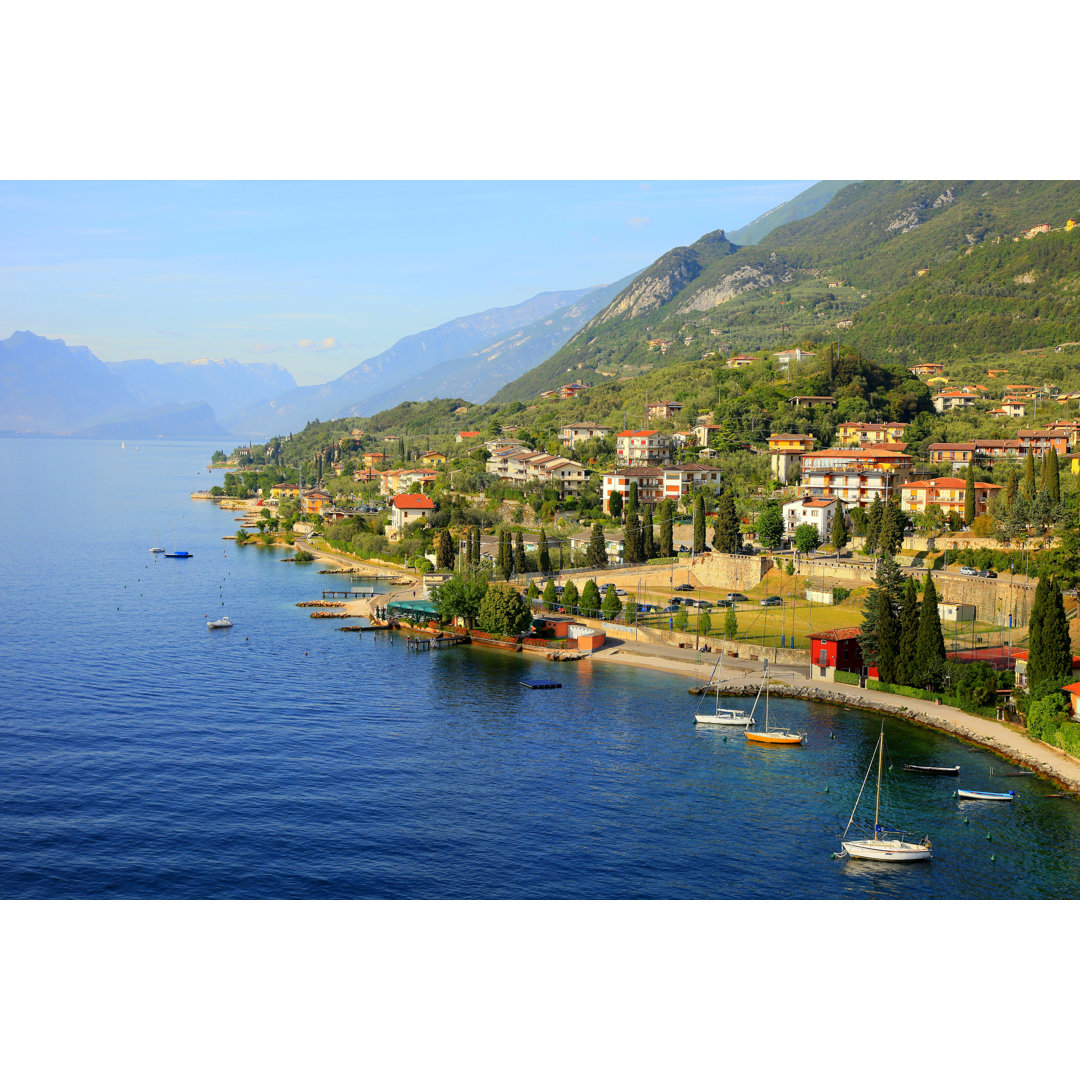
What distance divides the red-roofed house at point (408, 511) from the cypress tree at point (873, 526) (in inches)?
918

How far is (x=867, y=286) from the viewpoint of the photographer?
9494 cm

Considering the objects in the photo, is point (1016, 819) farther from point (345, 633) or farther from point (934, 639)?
point (345, 633)

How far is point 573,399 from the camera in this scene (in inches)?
3095

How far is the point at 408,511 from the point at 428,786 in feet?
110

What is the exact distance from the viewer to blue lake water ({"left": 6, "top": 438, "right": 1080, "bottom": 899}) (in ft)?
48.6

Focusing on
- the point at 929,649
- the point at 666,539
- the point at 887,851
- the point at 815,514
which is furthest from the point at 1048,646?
the point at 666,539

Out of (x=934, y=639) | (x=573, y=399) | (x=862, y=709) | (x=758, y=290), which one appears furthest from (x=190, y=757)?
(x=758, y=290)

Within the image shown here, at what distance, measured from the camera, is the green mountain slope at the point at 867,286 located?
222 feet

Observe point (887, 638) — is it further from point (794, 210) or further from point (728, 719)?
point (794, 210)

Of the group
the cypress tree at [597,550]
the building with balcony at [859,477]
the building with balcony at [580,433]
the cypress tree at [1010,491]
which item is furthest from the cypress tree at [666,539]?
the building with balcony at [580,433]

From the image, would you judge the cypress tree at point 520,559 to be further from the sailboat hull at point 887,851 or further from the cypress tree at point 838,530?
the sailboat hull at point 887,851

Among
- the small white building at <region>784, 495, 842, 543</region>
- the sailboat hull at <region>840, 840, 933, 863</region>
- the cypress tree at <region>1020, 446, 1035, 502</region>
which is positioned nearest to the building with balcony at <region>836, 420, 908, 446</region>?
the small white building at <region>784, 495, 842, 543</region>

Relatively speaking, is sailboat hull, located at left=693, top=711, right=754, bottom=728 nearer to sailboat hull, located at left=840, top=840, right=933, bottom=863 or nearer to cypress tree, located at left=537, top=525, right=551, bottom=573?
sailboat hull, located at left=840, top=840, right=933, bottom=863

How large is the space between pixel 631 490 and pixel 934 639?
1947cm
